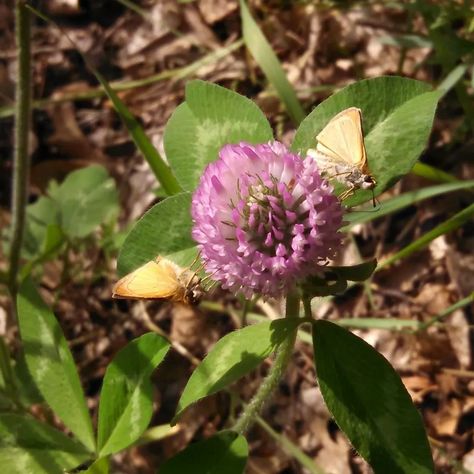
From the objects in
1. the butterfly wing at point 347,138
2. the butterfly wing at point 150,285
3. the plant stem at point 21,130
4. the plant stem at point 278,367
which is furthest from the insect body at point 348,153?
the plant stem at point 21,130

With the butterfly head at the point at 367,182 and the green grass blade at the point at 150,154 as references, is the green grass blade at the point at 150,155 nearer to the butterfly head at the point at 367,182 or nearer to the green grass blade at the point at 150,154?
the green grass blade at the point at 150,154

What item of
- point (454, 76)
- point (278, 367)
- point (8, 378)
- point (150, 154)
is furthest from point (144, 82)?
point (278, 367)

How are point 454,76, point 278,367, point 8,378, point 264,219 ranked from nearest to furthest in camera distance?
point 264,219 → point 278,367 → point 8,378 → point 454,76

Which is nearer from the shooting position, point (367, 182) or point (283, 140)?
point (367, 182)

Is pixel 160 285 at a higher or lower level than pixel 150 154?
lower

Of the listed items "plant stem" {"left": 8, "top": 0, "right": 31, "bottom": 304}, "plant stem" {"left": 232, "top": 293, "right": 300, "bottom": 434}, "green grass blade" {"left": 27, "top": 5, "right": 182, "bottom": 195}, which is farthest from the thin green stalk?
"plant stem" {"left": 232, "top": 293, "right": 300, "bottom": 434}

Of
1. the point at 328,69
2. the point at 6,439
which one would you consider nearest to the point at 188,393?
the point at 6,439

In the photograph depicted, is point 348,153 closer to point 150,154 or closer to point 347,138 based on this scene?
point 347,138
